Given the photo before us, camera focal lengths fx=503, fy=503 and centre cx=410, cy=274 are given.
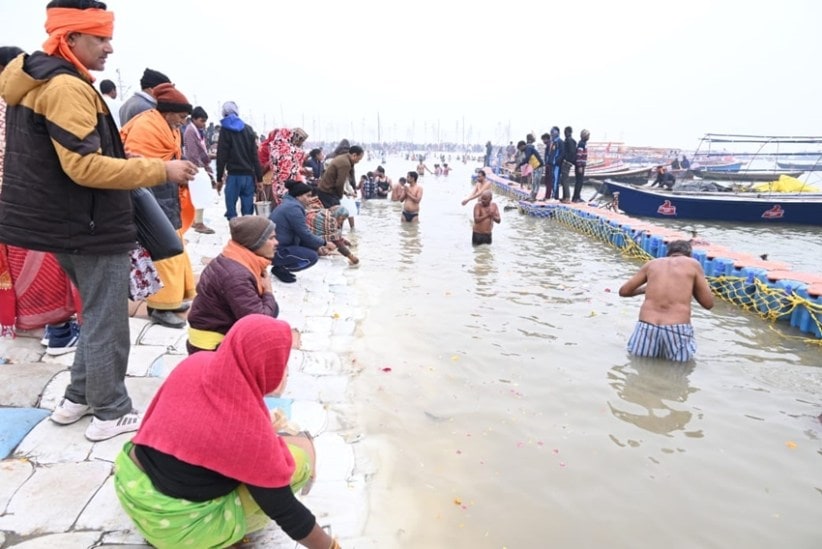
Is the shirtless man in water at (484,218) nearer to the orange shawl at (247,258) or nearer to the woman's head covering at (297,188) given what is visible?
the woman's head covering at (297,188)

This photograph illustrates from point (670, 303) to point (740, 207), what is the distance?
13.1 meters

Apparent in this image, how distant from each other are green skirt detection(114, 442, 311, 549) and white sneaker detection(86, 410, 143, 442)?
2.27 ft

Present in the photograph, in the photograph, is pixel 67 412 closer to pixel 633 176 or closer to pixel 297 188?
pixel 297 188

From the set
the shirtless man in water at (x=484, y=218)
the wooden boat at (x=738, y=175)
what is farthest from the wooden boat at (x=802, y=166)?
the shirtless man in water at (x=484, y=218)

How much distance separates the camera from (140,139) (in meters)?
3.54

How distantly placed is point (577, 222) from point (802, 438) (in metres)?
9.57

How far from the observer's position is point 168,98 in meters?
3.65

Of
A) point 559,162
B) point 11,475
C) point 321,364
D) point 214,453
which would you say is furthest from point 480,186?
point 214,453

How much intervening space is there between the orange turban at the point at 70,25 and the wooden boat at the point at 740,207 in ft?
47.2

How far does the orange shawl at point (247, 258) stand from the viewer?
3.04m

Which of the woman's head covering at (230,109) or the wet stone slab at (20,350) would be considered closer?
the wet stone slab at (20,350)

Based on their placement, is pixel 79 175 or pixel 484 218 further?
pixel 484 218

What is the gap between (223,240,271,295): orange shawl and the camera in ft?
9.96

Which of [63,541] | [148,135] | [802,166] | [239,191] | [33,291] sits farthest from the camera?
[802,166]
